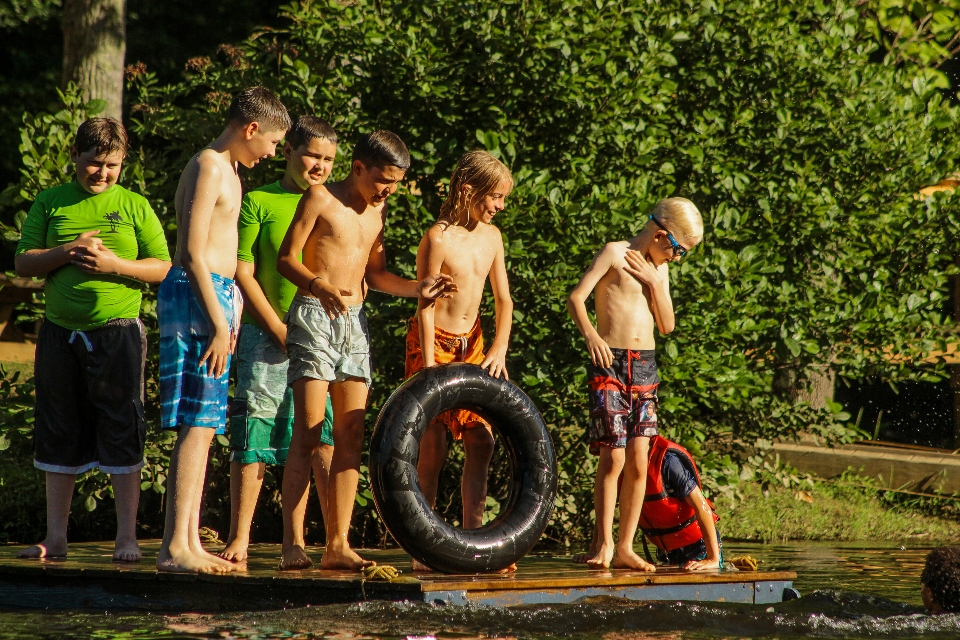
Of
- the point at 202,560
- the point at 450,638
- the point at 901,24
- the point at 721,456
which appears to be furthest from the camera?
the point at 901,24

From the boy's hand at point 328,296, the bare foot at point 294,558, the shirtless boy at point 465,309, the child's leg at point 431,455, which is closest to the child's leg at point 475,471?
the shirtless boy at point 465,309

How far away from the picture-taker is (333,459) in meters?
4.73

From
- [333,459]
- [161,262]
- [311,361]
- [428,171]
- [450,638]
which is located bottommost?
[450,638]

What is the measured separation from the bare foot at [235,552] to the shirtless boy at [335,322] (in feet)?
0.83

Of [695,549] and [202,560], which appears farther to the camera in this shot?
[695,549]

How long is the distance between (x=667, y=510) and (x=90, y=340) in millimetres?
2911

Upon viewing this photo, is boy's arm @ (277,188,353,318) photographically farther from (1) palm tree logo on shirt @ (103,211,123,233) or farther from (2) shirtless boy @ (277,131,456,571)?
(1) palm tree logo on shirt @ (103,211,123,233)

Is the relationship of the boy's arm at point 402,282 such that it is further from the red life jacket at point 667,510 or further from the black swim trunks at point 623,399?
the red life jacket at point 667,510

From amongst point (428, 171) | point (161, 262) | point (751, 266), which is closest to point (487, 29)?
point (428, 171)

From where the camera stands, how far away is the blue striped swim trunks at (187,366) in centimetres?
456

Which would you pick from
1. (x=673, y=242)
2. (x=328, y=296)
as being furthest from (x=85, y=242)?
(x=673, y=242)

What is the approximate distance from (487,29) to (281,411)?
347cm

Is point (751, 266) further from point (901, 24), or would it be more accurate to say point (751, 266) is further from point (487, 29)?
point (901, 24)

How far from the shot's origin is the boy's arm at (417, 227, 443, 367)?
4.84 m
